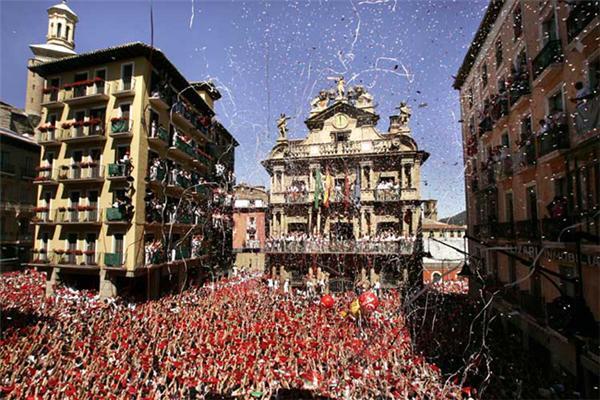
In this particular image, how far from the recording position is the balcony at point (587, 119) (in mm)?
7850

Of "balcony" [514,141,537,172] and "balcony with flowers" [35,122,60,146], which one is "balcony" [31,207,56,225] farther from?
"balcony" [514,141,537,172]

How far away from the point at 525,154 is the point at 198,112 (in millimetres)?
20435

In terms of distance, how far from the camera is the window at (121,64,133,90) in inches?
693

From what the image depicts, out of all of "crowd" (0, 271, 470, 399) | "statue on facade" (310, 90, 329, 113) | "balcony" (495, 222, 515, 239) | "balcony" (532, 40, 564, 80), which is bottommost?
"crowd" (0, 271, 470, 399)

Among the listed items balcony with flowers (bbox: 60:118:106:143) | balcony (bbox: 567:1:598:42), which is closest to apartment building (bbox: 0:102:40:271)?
balcony with flowers (bbox: 60:118:106:143)

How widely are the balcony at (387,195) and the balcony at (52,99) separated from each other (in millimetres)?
20901

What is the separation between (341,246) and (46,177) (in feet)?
61.7

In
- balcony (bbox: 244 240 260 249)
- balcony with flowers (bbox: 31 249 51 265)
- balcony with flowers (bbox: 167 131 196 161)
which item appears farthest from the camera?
balcony (bbox: 244 240 260 249)

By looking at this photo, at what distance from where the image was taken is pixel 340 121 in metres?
24.9

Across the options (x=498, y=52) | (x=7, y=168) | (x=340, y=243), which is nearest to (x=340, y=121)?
(x=340, y=243)

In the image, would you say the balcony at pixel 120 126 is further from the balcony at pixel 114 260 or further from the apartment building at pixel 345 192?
the apartment building at pixel 345 192

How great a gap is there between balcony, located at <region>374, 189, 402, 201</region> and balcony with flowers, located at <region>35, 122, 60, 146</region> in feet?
67.4

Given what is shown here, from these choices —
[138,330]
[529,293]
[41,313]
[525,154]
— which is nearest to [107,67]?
[41,313]

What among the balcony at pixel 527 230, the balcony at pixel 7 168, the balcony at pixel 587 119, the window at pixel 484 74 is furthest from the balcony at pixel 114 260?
the window at pixel 484 74
